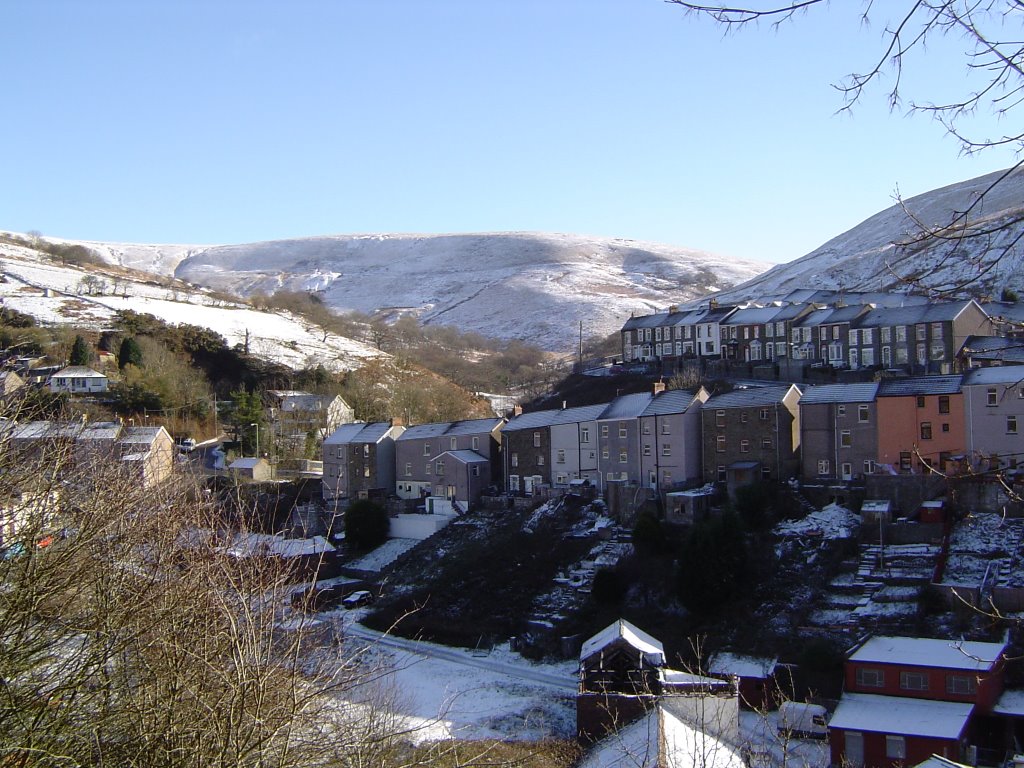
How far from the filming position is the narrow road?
2498 centimetres

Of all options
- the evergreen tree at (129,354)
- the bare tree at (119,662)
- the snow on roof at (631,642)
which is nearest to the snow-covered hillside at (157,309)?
the evergreen tree at (129,354)

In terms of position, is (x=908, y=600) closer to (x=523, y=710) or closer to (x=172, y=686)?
(x=523, y=710)

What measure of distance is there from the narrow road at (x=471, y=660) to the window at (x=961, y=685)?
28.1 feet

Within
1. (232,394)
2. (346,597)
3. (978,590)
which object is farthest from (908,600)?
(232,394)

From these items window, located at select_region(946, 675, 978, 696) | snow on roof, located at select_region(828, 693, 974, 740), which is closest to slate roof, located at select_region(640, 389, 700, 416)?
snow on roof, located at select_region(828, 693, 974, 740)

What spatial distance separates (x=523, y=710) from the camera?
22.8m

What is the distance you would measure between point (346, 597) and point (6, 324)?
36783 millimetres

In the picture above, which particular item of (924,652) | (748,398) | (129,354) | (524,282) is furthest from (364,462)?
(524,282)

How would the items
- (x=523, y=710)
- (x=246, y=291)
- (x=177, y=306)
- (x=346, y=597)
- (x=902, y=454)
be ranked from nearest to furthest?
1. (x=523, y=710)
2. (x=902, y=454)
3. (x=346, y=597)
4. (x=177, y=306)
5. (x=246, y=291)

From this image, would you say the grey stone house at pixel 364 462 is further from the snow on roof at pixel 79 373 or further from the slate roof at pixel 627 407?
the snow on roof at pixel 79 373

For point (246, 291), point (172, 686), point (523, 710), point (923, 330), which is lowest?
point (523, 710)

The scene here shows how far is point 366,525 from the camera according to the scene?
39.8m

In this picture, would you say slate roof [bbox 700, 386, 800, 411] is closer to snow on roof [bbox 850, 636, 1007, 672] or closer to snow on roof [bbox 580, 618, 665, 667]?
→ snow on roof [bbox 580, 618, 665, 667]

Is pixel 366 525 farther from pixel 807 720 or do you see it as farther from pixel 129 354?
pixel 129 354
